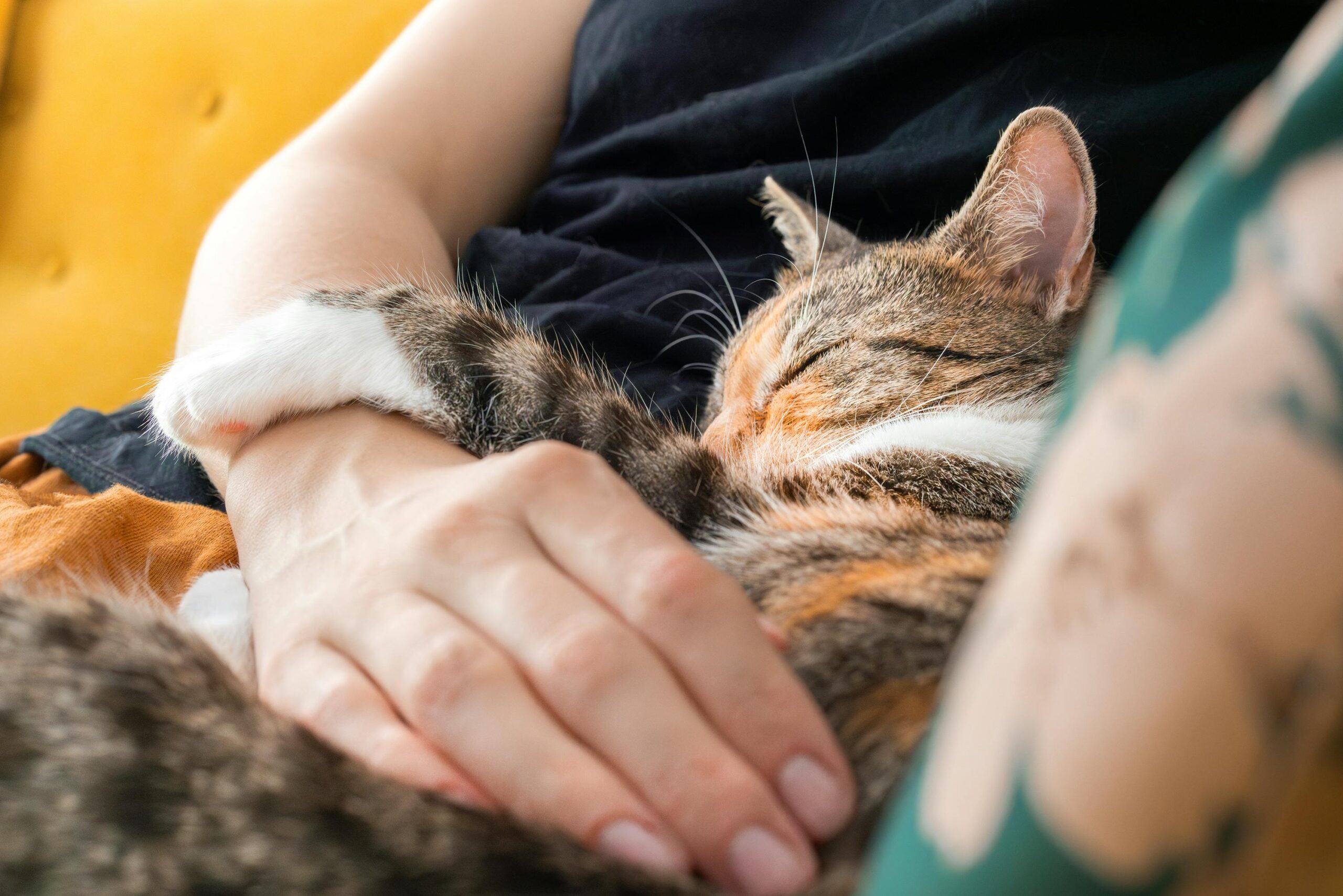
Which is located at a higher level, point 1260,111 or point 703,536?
point 1260,111

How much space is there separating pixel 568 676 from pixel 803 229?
2.86 feet

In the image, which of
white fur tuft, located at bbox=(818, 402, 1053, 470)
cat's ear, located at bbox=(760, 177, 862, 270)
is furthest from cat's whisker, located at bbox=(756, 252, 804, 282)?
white fur tuft, located at bbox=(818, 402, 1053, 470)

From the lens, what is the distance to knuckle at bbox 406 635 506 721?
1.72 feet

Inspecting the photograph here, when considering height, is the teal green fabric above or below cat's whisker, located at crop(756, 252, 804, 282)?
above

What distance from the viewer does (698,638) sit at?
52 cm

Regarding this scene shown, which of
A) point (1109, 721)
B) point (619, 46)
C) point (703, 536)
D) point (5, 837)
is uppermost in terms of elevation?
point (619, 46)

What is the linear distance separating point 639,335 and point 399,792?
2.62ft

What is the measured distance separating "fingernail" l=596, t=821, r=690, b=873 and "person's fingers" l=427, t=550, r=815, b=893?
0.01 meters

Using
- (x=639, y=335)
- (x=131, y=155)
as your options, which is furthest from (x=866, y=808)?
(x=131, y=155)

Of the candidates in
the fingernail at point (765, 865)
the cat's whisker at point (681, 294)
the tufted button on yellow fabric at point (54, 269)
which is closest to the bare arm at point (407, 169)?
the cat's whisker at point (681, 294)

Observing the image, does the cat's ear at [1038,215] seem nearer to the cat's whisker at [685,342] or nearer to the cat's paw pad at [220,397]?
the cat's whisker at [685,342]

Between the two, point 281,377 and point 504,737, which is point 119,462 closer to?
point 281,377

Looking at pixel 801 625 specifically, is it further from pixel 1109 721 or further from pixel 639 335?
pixel 639 335

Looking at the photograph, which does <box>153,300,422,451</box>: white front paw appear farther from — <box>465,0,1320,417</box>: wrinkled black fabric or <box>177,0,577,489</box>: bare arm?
<box>465,0,1320,417</box>: wrinkled black fabric
